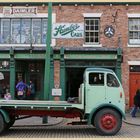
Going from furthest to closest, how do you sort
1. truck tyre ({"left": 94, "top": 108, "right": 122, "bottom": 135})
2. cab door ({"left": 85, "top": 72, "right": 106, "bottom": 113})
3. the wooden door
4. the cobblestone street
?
the wooden door, cab door ({"left": 85, "top": 72, "right": 106, "bottom": 113}), truck tyre ({"left": 94, "top": 108, "right": 122, "bottom": 135}), the cobblestone street

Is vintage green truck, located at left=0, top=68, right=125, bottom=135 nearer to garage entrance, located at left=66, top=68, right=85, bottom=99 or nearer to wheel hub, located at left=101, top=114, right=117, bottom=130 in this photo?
wheel hub, located at left=101, top=114, right=117, bottom=130

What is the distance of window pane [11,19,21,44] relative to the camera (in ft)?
79.5

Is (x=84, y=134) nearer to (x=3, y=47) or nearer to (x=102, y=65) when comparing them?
(x=102, y=65)

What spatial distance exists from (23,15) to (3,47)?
237 centimetres

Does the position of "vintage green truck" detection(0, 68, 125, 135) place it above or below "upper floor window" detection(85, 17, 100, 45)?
below

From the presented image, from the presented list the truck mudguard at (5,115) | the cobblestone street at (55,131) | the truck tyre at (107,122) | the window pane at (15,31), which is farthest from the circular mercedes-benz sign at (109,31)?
the truck mudguard at (5,115)

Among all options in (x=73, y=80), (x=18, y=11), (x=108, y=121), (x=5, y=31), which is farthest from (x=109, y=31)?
(x=108, y=121)

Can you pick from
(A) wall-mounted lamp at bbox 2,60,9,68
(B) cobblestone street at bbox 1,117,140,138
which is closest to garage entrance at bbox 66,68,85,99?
(A) wall-mounted lamp at bbox 2,60,9,68

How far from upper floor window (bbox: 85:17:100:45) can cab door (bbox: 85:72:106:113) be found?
31.4 feet

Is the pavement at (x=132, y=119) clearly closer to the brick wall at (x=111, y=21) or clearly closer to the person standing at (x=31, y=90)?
the brick wall at (x=111, y=21)

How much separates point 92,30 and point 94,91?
10.1 m

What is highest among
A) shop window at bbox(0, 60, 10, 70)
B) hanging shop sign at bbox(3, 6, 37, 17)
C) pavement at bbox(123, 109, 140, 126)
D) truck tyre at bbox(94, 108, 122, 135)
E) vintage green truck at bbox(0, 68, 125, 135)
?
hanging shop sign at bbox(3, 6, 37, 17)

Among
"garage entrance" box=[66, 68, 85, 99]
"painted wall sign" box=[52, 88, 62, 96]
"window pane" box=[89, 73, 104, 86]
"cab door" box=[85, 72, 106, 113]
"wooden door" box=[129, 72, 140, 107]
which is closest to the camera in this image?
"cab door" box=[85, 72, 106, 113]

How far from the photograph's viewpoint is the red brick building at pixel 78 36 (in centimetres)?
2359
